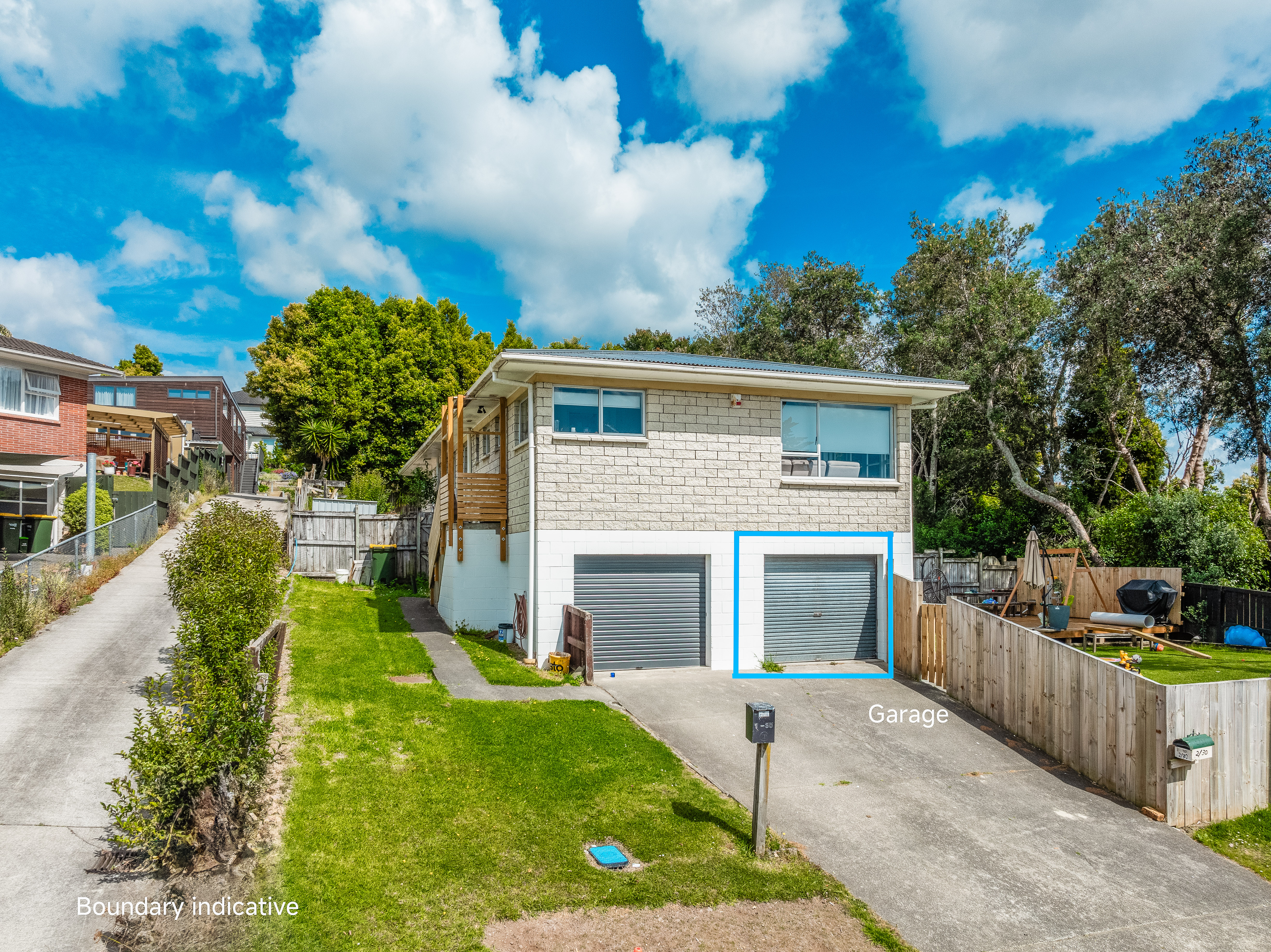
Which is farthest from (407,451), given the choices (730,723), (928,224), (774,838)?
(774,838)

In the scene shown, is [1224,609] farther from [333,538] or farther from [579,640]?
[333,538]

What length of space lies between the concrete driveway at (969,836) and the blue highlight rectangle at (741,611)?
212 cm

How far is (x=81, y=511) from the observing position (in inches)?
787

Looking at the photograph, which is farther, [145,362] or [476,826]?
[145,362]

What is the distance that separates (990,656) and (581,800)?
22.9 feet

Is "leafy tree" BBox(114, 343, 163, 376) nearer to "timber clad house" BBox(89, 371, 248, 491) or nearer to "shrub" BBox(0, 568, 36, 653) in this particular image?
"timber clad house" BBox(89, 371, 248, 491)

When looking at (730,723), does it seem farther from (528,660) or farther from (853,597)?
(853,597)

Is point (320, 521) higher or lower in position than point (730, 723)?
higher

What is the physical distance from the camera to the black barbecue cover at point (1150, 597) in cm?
1755

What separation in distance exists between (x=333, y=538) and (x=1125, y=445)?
2573 centimetres

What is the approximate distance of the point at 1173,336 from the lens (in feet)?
73.2

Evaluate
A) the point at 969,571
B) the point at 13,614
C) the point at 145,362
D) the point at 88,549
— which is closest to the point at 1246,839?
the point at 969,571

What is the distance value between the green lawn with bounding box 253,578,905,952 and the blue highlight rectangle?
4086 mm

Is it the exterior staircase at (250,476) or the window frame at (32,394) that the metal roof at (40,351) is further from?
the exterior staircase at (250,476)
